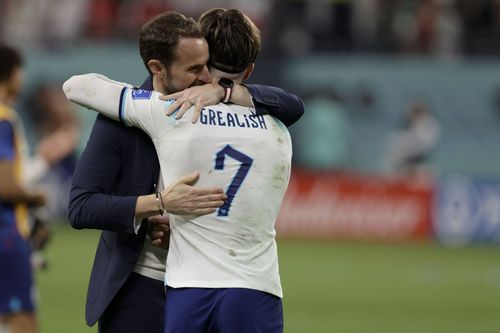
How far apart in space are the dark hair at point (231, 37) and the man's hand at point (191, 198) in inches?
19.1

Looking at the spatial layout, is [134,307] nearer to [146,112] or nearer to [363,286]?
[146,112]

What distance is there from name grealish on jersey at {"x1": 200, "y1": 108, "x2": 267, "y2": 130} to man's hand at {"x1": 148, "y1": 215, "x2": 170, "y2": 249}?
0.46 metres

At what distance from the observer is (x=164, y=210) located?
15.0ft

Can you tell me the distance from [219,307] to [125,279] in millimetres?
533

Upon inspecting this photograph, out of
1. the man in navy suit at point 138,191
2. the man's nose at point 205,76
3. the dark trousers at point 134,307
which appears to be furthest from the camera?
the dark trousers at point 134,307

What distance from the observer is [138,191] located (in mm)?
4844

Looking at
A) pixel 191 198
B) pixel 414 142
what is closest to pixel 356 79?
pixel 414 142

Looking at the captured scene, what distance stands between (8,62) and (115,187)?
2712 mm

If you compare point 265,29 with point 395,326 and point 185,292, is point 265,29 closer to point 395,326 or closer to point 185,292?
point 395,326

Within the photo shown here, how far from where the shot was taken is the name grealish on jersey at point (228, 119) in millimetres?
4547

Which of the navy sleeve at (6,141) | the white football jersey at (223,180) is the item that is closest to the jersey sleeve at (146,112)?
the white football jersey at (223,180)

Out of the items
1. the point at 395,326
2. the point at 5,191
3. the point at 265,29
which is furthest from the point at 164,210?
the point at 265,29

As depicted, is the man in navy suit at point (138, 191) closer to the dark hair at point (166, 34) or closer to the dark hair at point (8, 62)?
the dark hair at point (166, 34)

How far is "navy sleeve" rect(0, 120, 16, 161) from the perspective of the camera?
707 centimetres
